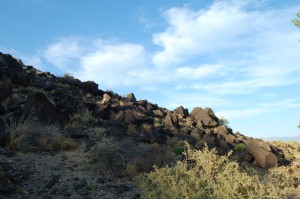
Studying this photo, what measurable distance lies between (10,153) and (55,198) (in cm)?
347

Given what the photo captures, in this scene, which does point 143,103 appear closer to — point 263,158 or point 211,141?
point 211,141

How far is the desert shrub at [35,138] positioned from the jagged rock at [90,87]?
44.5 feet

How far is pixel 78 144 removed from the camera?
1580cm

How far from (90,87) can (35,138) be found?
14961mm

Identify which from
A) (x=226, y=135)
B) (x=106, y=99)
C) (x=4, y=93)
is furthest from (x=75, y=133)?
(x=226, y=135)

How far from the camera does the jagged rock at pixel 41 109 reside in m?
16.9

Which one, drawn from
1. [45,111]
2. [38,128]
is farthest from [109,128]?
[38,128]

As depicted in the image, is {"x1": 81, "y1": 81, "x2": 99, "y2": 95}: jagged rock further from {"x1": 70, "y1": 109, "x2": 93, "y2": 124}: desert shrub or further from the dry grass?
the dry grass

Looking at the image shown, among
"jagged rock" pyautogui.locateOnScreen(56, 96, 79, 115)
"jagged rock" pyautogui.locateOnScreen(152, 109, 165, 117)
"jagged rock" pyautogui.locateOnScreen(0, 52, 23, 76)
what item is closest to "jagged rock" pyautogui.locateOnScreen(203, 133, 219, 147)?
"jagged rock" pyautogui.locateOnScreen(152, 109, 165, 117)

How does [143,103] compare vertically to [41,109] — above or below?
above

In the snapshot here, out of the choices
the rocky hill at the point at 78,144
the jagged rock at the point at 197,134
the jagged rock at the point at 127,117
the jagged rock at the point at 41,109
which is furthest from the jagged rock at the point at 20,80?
the jagged rock at the point at 197,134

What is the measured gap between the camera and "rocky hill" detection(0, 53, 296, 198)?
11.6m

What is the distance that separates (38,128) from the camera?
1520 cm

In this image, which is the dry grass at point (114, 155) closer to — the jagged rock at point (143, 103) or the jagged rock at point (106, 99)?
the jagged rock at point (106, 99)
